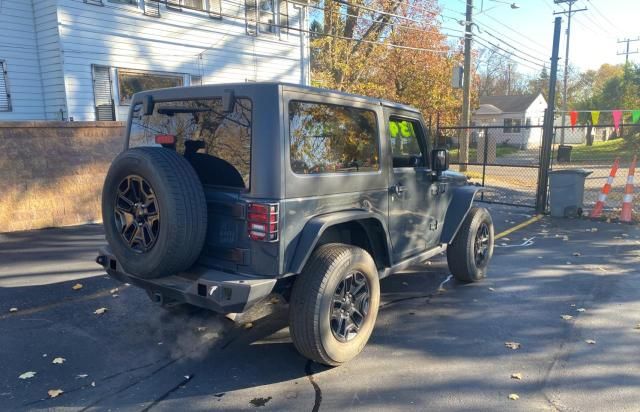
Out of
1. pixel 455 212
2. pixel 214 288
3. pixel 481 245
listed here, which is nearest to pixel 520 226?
pixel 481 245

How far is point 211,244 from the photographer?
334 centimetres

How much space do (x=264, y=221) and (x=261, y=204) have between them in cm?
11

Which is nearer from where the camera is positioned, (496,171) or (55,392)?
(55,392)

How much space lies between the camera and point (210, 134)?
3393mm

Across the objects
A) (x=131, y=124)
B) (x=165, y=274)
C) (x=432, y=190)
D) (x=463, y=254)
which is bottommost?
(x=463, y=254)

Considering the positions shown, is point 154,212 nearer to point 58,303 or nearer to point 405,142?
point 58,303

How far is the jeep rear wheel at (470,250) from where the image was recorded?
5.29 meters

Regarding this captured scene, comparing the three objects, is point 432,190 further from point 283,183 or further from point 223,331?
point 223,331

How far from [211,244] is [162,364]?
103 cm

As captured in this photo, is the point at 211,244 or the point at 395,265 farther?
the point at 395,265

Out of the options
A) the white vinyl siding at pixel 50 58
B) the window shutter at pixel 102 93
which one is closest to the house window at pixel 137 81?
the window shutter at pixel 102 93

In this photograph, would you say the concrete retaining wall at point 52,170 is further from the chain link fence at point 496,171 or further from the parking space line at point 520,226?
the parking space line at point 520,226

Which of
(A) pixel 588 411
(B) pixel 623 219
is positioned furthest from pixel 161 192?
(B) pixel 623 219

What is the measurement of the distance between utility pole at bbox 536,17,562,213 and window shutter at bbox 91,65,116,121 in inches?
388
